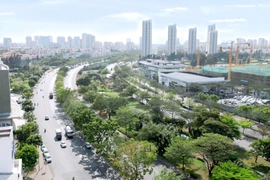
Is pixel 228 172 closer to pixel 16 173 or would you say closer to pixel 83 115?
pixel 16 173

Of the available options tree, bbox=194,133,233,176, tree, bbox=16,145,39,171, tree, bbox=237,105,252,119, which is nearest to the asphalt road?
tree, bbox=16,145,39,171

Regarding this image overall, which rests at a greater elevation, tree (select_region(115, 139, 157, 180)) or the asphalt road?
tree (select_region(115, 139, 157, 180))

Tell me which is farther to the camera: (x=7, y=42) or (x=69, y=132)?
(x=7, y=42)

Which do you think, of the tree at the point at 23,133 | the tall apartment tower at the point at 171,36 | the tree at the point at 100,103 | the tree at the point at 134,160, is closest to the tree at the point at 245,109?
the tree at the point at 100,103

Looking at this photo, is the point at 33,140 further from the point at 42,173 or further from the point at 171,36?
the point at 171,36

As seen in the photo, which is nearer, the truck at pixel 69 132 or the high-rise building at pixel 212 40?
the truck at pixel 69 132

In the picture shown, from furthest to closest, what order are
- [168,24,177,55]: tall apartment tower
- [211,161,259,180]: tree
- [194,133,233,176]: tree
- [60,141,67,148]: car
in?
[168,24,177,55]: tall apartment tower < [60,141,67,148]: car < [194,133,233,176]: tree < [211,161,259,180]: tree

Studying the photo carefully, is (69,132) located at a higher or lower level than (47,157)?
higher

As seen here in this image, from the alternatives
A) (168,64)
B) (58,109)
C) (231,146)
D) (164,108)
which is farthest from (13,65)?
(231,146)

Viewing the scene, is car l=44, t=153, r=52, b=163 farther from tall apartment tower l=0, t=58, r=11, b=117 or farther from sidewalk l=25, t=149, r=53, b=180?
tall apartment tower l=0, t=58, r=11, b=117

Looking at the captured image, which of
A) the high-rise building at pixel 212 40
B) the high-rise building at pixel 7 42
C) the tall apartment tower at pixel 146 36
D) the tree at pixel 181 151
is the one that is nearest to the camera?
the tree at pixel 181 151

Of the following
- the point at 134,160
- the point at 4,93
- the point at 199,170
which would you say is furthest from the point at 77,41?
the point at 134,160

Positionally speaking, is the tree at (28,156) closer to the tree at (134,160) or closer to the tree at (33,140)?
the tree at (33,140)
